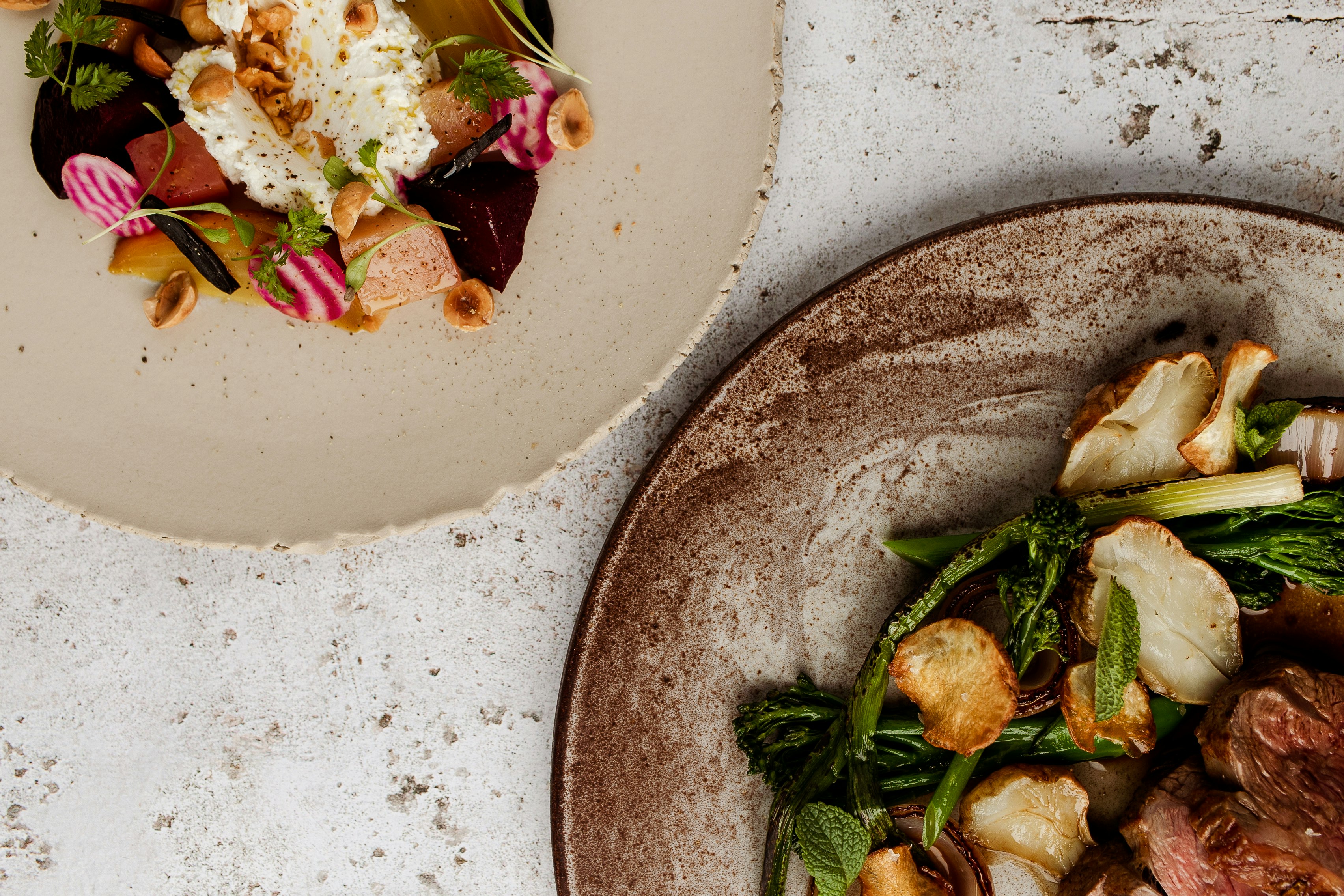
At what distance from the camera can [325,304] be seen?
2.00 m

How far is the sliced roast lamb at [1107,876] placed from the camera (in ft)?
6.71

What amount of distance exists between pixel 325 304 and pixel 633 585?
1114 millimetres

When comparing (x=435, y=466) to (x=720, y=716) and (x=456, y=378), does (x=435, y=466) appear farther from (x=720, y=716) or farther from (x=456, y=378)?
(x=720, y=716)

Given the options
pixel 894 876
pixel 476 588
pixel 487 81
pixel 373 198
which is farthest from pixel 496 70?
pixel 894 876

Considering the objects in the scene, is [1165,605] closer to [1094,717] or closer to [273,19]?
[1094,717]

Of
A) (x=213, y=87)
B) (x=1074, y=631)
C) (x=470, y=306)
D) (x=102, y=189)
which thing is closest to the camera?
(x=213, y=87)

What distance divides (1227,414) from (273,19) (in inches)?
103

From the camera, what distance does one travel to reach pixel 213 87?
1.81m

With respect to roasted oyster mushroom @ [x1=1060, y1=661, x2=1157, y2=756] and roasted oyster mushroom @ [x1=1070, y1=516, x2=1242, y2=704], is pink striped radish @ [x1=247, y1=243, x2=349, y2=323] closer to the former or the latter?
roasted oyster mushroom @ [x1=1070, y1=516, x2=1242, y2=704]

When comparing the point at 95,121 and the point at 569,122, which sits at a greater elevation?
the point at 569,122

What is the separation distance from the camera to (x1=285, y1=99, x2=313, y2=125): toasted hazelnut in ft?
6.52

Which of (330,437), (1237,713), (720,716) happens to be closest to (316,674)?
(330,437)

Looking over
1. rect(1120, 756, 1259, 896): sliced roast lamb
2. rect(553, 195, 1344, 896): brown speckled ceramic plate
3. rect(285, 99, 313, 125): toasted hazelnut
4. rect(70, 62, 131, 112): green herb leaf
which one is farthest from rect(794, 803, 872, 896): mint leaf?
rect(70, 62, 131, 112): green herb leaf

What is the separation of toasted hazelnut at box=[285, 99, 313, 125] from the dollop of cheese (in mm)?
20
